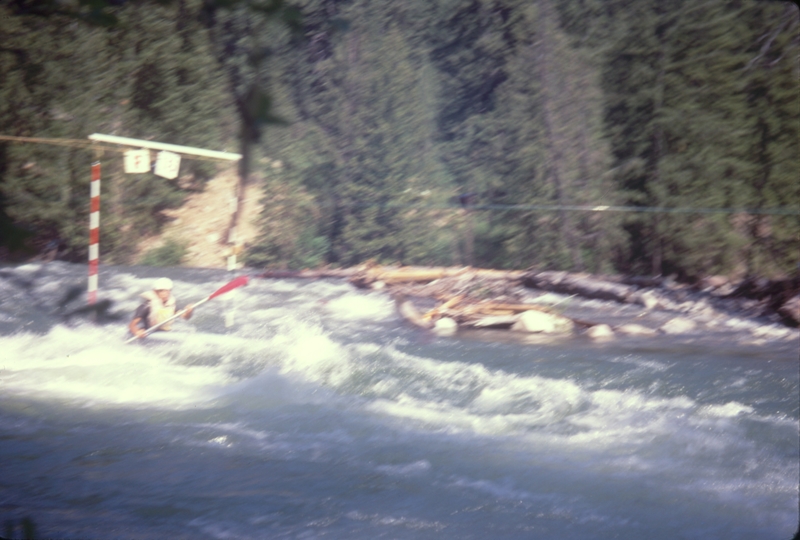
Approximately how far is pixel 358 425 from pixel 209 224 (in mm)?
645

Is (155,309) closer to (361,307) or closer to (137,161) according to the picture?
(137,161)

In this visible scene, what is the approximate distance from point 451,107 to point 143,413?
1248 mm

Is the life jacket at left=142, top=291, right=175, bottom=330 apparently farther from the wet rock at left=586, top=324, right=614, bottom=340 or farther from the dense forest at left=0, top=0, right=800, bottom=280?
the wet rock at left=586, top=324, right=614, bottom=340

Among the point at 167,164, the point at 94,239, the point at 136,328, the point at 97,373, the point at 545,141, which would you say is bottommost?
the point at 97,373

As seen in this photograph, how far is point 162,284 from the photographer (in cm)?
190

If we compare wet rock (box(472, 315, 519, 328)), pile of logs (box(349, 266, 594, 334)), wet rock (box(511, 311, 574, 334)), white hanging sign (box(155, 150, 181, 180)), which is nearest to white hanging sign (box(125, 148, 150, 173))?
white hanging sign (box(155, 150, 181, 180))

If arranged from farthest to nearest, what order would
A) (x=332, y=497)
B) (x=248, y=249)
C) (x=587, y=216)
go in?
1. (x=587, y=216)
2. (x=248, y=249)
3. (x=332, y=497)

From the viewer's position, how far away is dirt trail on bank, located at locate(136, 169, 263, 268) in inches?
72.5

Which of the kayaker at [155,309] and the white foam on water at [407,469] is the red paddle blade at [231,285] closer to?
the kayaker at [155,309]

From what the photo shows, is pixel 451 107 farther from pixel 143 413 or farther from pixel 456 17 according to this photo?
pixel 143 413

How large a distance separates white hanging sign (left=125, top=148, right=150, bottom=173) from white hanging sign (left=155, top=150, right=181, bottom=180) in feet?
0.09

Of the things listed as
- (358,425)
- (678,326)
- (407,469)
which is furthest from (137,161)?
(678,326)

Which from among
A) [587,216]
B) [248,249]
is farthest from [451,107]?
[248,249]

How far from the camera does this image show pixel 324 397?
6.55 ft
